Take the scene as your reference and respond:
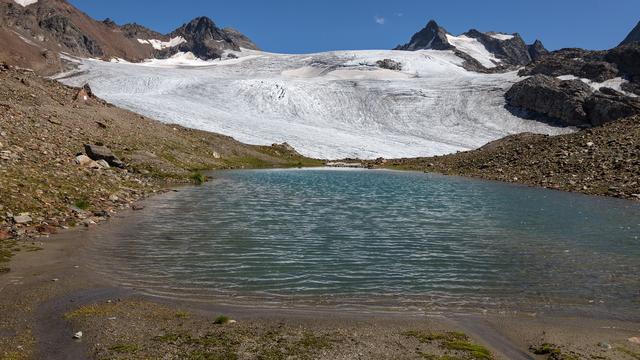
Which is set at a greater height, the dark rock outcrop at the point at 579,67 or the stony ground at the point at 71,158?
the dark rock outcrop at the point at 579,67

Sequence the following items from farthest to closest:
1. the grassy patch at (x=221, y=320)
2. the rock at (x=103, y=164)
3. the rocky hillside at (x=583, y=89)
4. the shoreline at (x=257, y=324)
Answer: the rocky hillside at (x=583, y=89)
the rock at (x=103, y=164)
the grassy patch at (x=221, y=320)
the shoreline at (x=257, y=324)

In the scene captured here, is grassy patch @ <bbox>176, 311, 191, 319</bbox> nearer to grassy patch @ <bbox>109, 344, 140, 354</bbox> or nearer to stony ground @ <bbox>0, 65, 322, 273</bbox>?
grassy patch @ <bbox>109, 344, 140, 354</bbox>

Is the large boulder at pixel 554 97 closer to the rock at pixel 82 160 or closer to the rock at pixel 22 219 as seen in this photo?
the rock at pixel 82 160

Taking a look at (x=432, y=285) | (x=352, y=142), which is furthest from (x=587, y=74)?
(x=432, y=285)

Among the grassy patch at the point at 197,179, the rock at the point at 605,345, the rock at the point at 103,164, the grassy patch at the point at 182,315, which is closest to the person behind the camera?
the rock at the point at 605,345

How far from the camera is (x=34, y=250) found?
15359 mm

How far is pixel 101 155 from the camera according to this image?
109 feet

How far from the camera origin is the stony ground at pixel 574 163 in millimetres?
36969

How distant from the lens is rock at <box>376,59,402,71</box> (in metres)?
163

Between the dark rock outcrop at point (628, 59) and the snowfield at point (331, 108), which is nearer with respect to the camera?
the snowfield at point (331, 108)

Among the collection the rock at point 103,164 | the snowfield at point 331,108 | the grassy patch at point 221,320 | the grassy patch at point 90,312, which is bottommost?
the grassy patch at point 90,312

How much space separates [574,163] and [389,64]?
12600 centimetres

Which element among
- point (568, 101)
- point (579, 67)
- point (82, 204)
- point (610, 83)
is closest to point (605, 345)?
point (82, 204)

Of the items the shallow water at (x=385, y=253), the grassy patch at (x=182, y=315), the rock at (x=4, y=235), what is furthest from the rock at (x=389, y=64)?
the grassy patch at (x=182, y=315)
